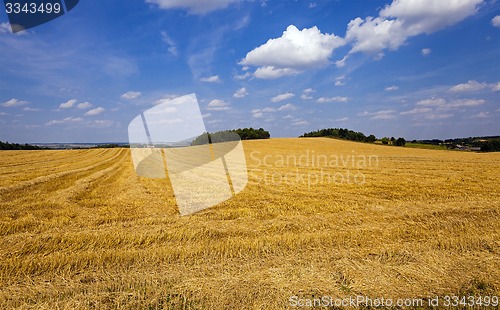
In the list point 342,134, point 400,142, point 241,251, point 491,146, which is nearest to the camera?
point 241,251

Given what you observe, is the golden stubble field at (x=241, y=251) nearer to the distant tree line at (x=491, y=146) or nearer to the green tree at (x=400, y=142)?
the distant tree line at (x=491, y=146)

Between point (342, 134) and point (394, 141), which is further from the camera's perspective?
point (342, 134)

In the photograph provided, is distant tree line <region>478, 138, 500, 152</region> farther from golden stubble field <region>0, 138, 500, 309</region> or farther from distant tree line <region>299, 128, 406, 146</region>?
golden stubble field <region>0, 138, 500, 309</region>

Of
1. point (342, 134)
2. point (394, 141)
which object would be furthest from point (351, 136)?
point (394, 141)

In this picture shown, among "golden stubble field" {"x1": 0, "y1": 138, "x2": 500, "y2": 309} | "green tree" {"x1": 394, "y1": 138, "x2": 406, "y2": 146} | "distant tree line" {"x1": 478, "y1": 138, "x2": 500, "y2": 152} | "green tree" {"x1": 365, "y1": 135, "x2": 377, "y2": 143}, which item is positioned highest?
"green tree" {"x1": 365, "y1": 135, "x2": 377, "y2": 143}

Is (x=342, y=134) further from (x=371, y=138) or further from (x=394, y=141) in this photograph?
(x=394, y=141)

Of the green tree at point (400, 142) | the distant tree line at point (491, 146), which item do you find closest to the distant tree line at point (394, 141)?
the green tree at point (400, 142)

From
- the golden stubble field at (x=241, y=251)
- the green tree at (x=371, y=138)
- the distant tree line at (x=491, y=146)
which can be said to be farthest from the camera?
the green tree at (x=371, y=138)

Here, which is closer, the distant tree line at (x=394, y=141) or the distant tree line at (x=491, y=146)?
the distant tree line at (x=491, y=146)

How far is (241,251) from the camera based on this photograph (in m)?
5.74

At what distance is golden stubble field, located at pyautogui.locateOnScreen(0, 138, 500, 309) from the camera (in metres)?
4.24

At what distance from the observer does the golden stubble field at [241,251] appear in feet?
13.9

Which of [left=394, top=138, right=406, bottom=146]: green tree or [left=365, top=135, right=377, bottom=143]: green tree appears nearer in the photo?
[left=394, top=138, right=406, bottom=146]: green tree

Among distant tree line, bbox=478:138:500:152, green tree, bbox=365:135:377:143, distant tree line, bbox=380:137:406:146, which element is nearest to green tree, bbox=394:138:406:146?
distant tree line, bbox=380:137:406:146
